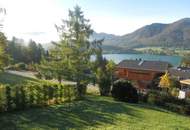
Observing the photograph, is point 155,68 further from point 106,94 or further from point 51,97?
point 51,97

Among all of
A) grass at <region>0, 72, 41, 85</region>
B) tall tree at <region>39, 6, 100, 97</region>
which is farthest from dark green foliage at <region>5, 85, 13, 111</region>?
grass at <region>0, 72, 41, 85</region>

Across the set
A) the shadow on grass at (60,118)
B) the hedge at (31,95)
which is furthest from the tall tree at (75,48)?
the shadow on grass at (60,118)

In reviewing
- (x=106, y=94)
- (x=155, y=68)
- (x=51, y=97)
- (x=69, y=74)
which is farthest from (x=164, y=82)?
(x=51, y=97)

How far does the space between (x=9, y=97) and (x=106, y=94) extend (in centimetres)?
2422

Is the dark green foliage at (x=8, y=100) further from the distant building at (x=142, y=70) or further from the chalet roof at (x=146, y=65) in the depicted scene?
the chalet roof at (x=146, y=65)

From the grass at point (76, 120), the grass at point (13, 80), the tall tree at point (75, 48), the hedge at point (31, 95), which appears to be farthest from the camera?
the grass at point (13, 80)

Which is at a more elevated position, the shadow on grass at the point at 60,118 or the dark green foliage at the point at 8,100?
the dark green foliage at the point at 8,100

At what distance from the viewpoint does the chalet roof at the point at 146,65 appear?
91.6 metres

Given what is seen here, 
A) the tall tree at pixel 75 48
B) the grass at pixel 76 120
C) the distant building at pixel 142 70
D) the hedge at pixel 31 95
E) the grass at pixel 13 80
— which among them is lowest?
the distant building at pixel 142 70

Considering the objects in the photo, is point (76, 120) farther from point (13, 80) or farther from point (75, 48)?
point (13, 80)

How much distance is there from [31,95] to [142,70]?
68.4 meters

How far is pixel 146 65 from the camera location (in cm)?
9481

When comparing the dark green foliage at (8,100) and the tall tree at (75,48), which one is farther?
the tall tree at (75,48)

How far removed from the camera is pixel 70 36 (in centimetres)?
→ 3853
